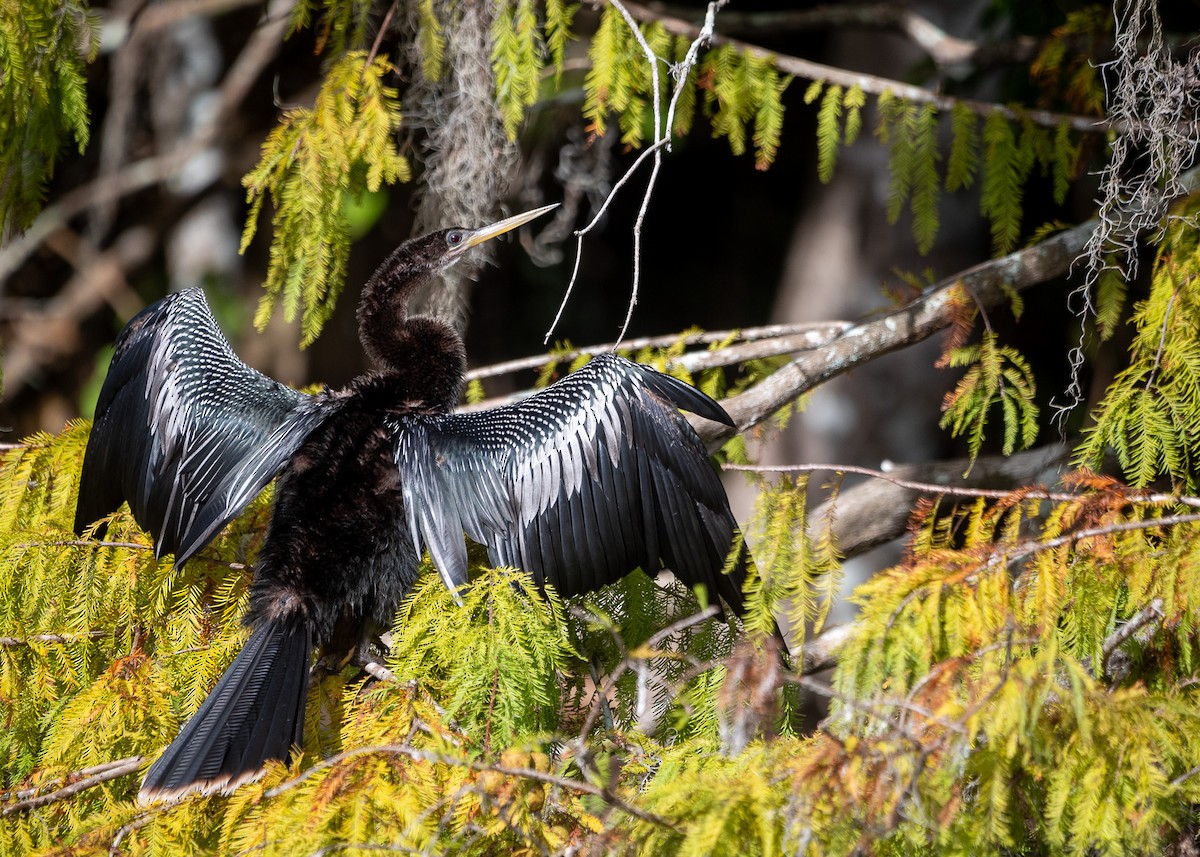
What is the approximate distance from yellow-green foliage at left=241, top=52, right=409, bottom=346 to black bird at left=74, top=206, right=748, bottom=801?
0.42 meters

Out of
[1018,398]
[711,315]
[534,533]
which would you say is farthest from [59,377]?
[1018,398]

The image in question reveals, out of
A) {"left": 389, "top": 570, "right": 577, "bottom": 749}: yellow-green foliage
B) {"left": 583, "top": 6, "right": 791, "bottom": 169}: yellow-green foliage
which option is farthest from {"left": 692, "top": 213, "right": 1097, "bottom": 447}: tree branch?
{"left": 389, "top": 570, "right": 577, "bottom": 749}: yellow-green foliage

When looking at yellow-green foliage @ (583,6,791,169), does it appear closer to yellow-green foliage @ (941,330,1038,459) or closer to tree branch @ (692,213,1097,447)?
tree branch @ (692,213,1097,447)

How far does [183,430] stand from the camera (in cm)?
278

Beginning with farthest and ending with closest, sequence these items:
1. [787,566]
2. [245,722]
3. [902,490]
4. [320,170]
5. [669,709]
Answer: [902,490]
[320,170]
[669,709]
[787,566]
[245,722]

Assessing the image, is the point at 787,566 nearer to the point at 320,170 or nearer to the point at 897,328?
the point at 897,328

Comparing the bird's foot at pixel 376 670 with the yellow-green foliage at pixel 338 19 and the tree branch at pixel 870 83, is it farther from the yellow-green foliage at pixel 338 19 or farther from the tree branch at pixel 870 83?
the tree branch at pixel 870 83

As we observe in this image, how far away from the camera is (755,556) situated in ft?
8.08

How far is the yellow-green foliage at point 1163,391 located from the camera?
234 centimetres

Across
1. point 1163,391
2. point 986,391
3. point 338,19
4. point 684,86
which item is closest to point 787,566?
point 1163,391

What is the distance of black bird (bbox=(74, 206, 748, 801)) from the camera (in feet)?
7.90

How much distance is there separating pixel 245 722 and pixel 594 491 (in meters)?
0.91

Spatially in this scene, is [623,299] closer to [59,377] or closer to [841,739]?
[59,377]

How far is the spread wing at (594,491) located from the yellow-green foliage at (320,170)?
749mm
